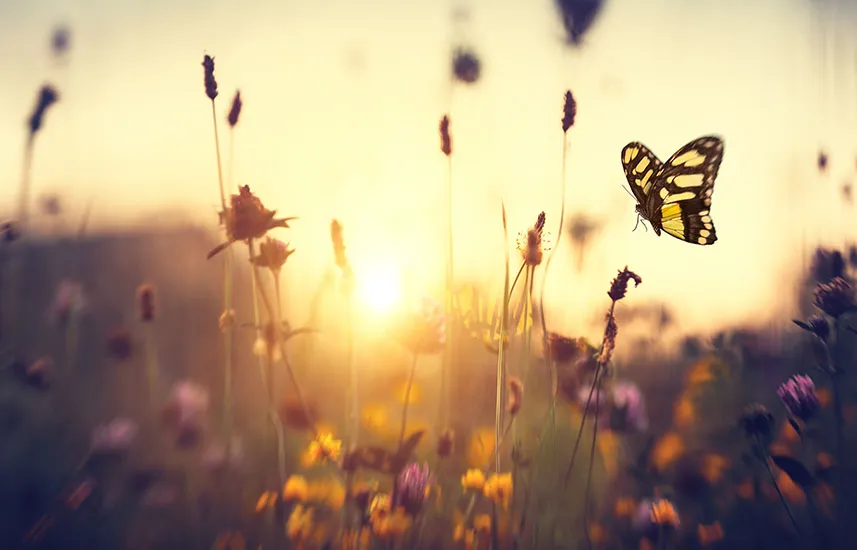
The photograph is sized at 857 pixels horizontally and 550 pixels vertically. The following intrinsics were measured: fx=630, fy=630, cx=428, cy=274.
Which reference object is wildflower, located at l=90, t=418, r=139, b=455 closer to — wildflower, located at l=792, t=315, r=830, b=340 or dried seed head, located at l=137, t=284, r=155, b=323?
dried seed head, located at l=137, t=284, r=155, b=323

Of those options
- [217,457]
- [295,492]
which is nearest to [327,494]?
[295,492]

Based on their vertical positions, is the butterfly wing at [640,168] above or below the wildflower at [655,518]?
above

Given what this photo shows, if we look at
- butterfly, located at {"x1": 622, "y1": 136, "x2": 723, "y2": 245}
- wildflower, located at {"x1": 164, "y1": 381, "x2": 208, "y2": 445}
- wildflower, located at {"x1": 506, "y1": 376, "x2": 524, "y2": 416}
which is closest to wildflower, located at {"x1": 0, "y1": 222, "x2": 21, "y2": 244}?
wildflower, located at {"x1": 164, "y1": 381, "x2": 208, "y2": 445}

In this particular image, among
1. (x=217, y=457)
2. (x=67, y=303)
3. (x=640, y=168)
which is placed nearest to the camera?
(x=640, y=168)

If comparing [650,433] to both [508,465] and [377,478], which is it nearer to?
[508,465]

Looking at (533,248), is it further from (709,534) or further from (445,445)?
(709,534)

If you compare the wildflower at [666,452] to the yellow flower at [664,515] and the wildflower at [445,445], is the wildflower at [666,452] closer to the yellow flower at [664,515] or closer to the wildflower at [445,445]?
the yellow flower at [664,515]

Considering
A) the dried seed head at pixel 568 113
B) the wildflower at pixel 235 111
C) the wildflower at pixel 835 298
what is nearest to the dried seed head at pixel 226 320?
the wildflower at pixel 235 111

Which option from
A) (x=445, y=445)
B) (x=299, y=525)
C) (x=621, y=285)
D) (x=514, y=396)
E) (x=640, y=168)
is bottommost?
(x=299, y=525)
